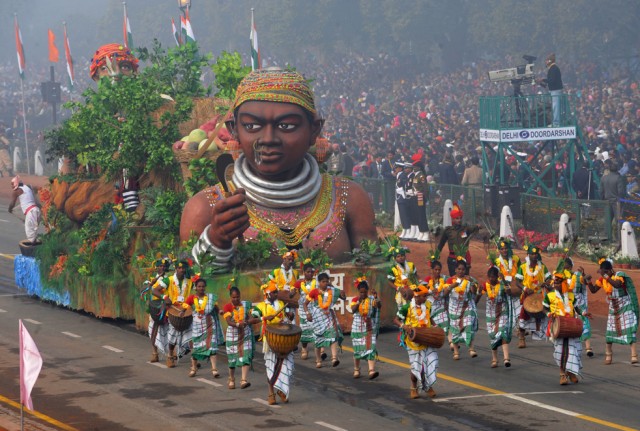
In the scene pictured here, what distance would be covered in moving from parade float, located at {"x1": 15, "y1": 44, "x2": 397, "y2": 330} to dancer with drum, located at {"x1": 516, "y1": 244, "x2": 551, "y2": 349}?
228 centimetres

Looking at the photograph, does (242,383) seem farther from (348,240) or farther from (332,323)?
(348,240)

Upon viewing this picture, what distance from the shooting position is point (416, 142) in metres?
44.5

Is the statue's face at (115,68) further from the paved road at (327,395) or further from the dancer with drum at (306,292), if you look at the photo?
the dancer with drum at (306,292)

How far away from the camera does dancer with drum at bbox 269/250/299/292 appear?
70.1 feet

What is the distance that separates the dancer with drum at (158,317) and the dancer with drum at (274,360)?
92.7 inches

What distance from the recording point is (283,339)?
18359 millimetres

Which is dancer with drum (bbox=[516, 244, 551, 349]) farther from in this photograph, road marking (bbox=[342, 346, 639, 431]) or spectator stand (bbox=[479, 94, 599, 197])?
spectator stand (bbox=[479, 94, 599, 197])

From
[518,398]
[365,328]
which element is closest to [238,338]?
[365,328]

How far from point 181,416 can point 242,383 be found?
1882 millimetres

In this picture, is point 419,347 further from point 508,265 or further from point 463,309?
point 508,265

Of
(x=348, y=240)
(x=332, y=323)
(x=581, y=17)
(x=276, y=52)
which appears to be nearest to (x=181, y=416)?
(x=332, y=323)

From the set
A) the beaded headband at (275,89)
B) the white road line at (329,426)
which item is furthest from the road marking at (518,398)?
the beaded headband at (275,89)

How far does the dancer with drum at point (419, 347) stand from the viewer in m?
18.7

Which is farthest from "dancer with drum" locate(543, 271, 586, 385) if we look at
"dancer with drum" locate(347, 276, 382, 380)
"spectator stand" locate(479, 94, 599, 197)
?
"spectator stand" locate(479, 94, 599, 197)
